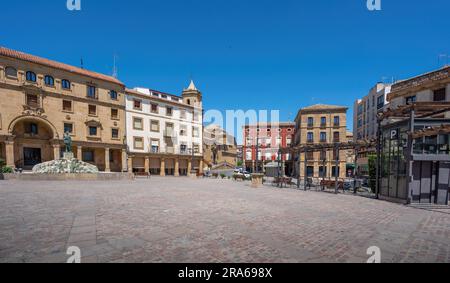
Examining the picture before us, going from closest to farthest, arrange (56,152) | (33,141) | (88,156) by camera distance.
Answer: (33,141), (56,152), (88,156)

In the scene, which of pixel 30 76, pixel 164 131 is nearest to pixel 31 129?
pixel 30 76

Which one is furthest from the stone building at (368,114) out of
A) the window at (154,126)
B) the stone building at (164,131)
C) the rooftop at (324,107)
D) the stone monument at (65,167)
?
the stone monument at (65,167)

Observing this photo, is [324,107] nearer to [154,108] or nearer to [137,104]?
[154,108]

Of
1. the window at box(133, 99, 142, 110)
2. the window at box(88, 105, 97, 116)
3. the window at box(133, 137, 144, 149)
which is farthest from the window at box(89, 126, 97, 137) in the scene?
the window at box(133, 99, 142, 110)

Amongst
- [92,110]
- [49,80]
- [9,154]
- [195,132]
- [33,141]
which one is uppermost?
[49,80]

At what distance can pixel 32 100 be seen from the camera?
76.4ft

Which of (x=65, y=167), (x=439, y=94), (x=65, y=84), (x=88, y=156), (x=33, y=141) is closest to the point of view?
(x=439, y=94)

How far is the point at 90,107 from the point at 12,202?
76.1 feet

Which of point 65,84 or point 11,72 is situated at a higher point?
point 11,72

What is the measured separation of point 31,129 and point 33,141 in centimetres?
153

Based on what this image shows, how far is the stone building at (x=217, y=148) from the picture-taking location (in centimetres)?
4953

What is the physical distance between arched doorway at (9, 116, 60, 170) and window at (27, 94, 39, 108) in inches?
60.4

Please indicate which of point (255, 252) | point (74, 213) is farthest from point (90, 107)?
point (255, 252)
